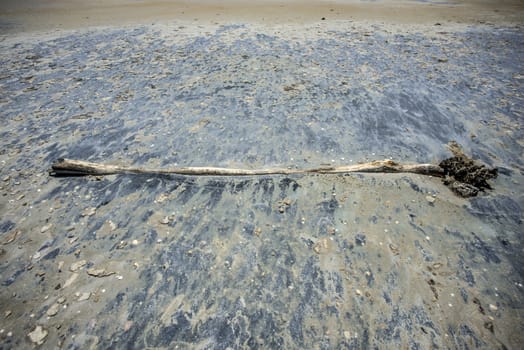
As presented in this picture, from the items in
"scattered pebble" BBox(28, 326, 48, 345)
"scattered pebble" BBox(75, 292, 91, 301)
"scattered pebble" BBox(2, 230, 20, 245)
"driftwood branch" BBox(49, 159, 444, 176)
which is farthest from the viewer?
"driftwood branch" BBox(49, 159, 444, 176)

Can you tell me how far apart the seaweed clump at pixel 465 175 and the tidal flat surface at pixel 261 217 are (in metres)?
0.11

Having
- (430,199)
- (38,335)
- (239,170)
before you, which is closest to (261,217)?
(239,170)

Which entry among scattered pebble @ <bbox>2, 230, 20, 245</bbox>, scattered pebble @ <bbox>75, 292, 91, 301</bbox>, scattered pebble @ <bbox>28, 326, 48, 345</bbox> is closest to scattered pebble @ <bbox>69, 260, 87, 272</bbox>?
scattered pebble @ <bbox>75, 292, 91, 301</bbox>

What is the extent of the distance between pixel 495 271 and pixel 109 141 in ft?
15.9

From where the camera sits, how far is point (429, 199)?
3.17 metres

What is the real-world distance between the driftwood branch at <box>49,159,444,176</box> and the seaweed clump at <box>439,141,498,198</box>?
113 mm

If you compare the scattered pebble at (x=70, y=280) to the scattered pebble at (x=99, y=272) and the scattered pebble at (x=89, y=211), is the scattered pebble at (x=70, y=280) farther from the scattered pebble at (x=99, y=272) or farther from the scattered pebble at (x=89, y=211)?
the scattered pebble at (x=89, y=211)

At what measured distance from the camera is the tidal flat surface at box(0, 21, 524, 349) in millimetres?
2258

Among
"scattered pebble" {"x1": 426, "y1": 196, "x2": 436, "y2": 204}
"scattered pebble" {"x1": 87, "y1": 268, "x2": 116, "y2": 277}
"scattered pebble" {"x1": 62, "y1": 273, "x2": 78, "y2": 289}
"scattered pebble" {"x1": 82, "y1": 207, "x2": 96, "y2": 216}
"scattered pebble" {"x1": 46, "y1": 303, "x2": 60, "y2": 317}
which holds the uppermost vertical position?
"scattered pebble" {"x1": 426, "y1": 196, "x2": 436, "y2": 204}

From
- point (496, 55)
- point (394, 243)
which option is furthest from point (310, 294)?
point (496, 55)

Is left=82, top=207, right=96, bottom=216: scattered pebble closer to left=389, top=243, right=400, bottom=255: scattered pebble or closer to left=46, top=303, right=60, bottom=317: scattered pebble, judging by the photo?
left=46, top=303, right=60, bottom=317: scattered pebble

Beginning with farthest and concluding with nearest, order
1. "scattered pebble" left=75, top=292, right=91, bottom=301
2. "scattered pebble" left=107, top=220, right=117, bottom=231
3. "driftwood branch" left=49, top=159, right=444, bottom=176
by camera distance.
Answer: "driftwood branch" left=49, top=159, right=444, bottom=176, "scattered pebble" left=107, top=220, right=117, bottom=231, "scattered pebble" left=75, top=292, right=91, bottom=301

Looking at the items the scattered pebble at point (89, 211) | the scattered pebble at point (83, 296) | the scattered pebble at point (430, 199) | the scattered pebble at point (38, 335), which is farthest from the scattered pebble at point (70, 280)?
the scattered pebble at point (430, 199)

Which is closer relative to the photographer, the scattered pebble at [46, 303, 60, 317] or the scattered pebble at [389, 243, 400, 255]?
the scattered pebble at [46, 303, 60, 317]
